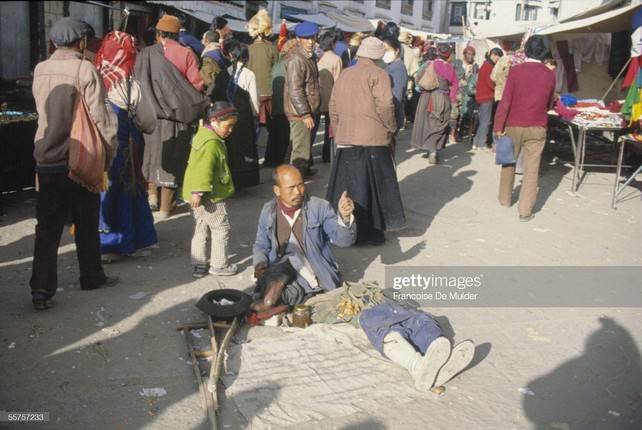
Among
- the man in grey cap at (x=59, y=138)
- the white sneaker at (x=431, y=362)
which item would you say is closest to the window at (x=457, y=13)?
the man in grey cap at (x=59, y=138)

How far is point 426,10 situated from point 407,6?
14.8ft

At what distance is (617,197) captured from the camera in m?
9.32

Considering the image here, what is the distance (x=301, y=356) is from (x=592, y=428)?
69.4 inches

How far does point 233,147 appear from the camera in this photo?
8.05 m

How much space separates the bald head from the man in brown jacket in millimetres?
3290

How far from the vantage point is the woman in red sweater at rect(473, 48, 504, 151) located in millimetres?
12156

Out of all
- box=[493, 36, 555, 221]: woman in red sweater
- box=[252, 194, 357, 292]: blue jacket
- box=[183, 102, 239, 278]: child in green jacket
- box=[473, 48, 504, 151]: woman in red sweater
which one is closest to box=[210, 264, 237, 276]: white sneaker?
box=[183, 102, 239, 278]: child in green jacket

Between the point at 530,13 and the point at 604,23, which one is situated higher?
the point at 530,13

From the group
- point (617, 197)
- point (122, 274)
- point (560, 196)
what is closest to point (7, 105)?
point (122, 274)

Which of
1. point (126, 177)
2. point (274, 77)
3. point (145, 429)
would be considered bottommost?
point (145, 429)

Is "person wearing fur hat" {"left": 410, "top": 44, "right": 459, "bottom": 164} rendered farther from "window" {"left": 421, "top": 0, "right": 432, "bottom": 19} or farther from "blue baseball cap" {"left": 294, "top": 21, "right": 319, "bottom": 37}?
"window" {"left": 421, "top": 0, "right": 432, "bottom": 19}

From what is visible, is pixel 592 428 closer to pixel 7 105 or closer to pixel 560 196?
pixel 560 196

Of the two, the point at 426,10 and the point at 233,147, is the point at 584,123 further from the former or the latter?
the point at 426,10

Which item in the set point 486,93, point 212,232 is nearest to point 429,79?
point 486,93
